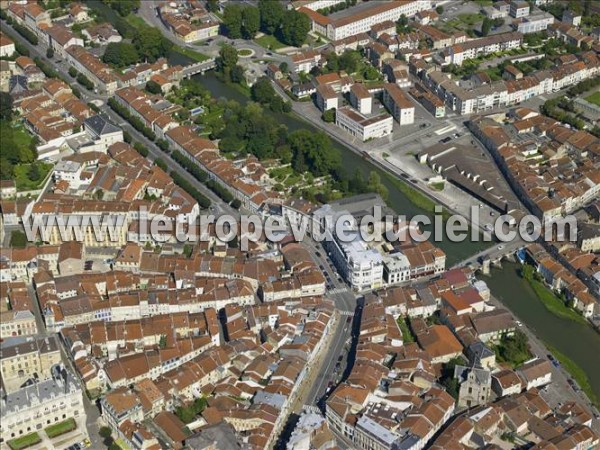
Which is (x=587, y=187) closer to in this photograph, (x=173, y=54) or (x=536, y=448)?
(x=536, y=448)

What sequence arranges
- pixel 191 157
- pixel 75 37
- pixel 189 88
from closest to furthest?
1. pixel 191 157
2. pixel 189 88
3. pixel 75 37

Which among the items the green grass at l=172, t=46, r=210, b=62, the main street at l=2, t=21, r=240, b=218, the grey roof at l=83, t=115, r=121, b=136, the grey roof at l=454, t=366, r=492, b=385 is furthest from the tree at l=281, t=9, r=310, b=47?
the grey roof at l=454, t=366, r=492, b=385

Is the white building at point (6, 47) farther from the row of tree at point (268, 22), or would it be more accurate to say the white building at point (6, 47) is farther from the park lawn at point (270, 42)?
the park lawn at point (270, 42)

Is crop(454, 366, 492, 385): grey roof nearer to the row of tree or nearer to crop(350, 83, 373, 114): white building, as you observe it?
crop(350, 83, 373, 114): white building

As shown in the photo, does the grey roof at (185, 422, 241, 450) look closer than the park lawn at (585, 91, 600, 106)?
Yes

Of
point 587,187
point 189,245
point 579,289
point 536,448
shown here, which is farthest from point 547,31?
point 536,448

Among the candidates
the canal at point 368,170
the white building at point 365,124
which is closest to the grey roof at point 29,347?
the canal at point 368,170
